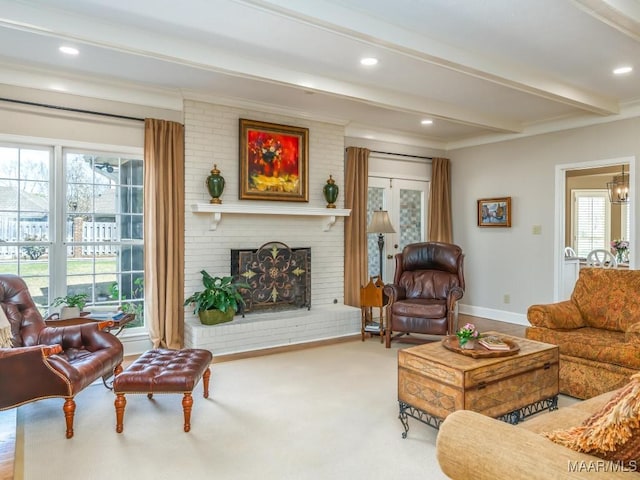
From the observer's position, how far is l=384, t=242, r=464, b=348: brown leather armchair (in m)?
4.61

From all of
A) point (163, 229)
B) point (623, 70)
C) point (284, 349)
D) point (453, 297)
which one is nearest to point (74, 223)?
point (163, 229)

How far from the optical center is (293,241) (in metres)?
5.35

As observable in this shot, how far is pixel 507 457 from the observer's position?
124cm

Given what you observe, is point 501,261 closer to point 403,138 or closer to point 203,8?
point 403,138

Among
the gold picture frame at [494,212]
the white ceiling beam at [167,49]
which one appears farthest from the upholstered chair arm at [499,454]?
the gold picture frame at [494,212]

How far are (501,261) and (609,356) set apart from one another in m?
3.32

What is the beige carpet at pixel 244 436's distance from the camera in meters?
2.31

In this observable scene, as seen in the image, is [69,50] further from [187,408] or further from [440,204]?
[440,204]

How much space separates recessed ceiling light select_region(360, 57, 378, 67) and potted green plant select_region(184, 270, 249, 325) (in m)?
2.45

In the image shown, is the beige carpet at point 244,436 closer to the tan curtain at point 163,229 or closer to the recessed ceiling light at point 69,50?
the tan curtain at point 163,229

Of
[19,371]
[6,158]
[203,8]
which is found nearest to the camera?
[19,371]

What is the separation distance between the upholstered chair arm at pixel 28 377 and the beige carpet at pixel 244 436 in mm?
274

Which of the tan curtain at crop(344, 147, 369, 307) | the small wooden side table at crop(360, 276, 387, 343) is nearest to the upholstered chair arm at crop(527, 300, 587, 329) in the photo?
the small wooden side table at crop(360, 276, 387, 343)

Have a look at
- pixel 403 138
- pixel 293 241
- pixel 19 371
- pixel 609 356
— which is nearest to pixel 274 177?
pixel 293 241
